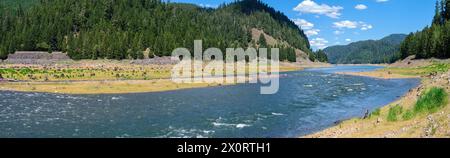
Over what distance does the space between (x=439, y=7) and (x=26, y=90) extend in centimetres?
17912

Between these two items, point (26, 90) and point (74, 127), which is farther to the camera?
point (26, 90)

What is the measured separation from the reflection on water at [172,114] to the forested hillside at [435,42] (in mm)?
87869

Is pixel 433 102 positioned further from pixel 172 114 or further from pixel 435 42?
pixel 435 42

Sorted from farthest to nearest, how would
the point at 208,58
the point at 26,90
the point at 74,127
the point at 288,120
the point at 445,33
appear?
the point at 208,58 → the point at 445,33 → the point at 26,90 → the point at 288,120 → the point at 74,127

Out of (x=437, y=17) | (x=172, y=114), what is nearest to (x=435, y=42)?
(x=437, y=17)

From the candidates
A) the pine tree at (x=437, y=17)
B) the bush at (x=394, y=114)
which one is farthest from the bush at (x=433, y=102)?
the pine tree at (x=437, y=17)

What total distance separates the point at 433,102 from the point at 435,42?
12875 centimetres

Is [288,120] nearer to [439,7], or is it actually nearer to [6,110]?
[6,110]

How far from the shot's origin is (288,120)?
146 feet
